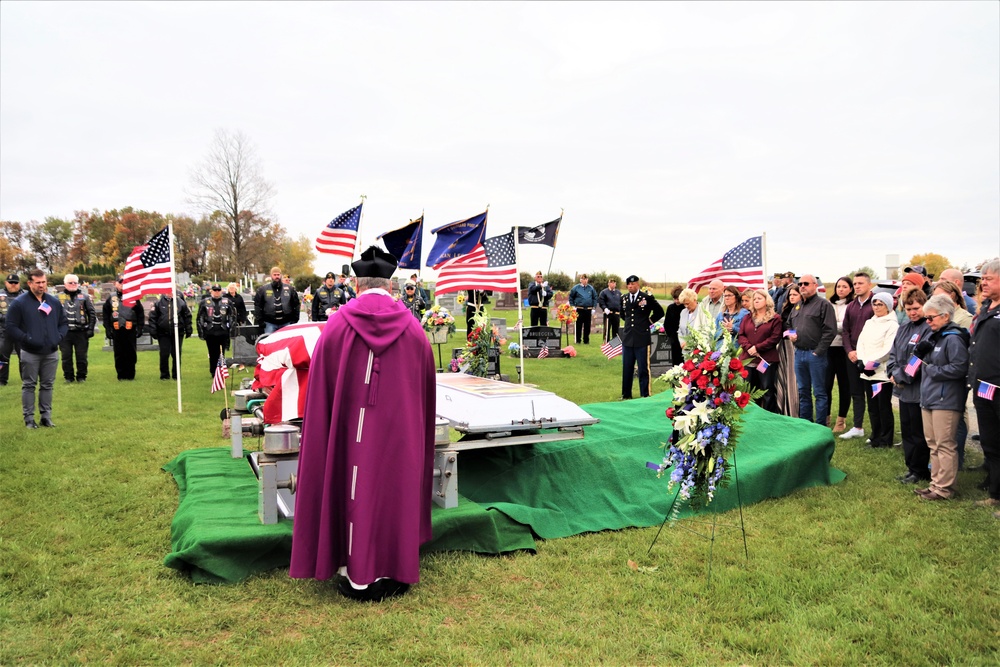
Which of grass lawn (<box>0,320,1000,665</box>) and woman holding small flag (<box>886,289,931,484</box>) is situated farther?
woman holding small flag (<box>886,289,931,484</box>)

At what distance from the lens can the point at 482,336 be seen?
12445 mm

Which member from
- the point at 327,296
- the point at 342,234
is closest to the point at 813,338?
the point at 342,234

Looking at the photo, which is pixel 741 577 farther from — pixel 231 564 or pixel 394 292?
pixel 231 564

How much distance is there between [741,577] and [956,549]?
5.72 feet

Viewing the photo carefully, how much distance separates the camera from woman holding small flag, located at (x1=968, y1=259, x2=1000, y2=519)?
19.4ft

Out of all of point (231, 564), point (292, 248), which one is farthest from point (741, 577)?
point (292, 248)

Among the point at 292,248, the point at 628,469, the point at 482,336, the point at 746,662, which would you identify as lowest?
the point at 746,662

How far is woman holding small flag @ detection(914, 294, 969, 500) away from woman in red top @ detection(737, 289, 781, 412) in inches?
104

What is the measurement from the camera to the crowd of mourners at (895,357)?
6117 millimetres

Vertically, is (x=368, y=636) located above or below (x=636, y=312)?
below

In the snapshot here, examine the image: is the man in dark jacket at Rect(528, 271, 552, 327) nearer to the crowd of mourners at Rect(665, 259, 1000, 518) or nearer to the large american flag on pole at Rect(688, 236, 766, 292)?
the crowd of mourners at Rect(665, 259, 1000, 518)

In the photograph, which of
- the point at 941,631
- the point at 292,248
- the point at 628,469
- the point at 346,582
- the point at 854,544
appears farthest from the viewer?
the point at 292,248

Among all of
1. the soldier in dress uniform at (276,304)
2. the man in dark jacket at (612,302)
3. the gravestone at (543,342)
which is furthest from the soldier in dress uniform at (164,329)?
the man in dark jacket at (612,302)

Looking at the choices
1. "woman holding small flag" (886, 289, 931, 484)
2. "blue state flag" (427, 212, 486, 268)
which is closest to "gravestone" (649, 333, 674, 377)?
"blue state flag" (427, 212, 486, 268)
